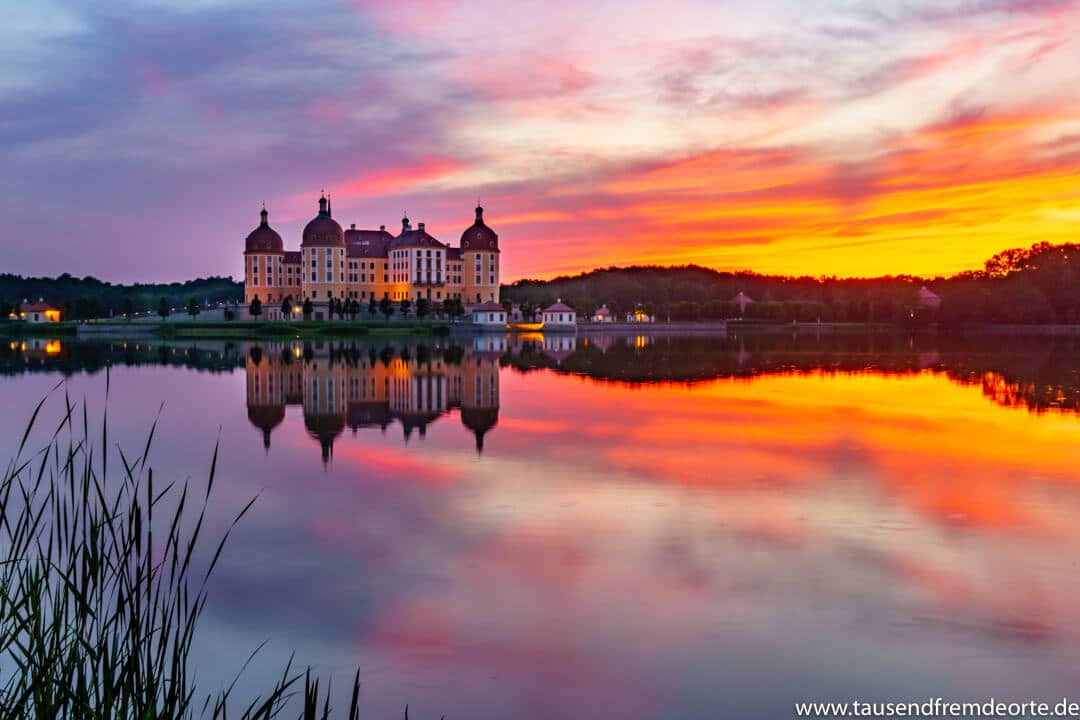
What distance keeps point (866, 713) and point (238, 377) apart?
24047 millimetres

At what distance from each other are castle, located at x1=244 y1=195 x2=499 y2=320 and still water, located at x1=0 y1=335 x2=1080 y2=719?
5766cm

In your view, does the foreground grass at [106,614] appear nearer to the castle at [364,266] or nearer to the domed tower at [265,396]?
the domed tower at [265,396]

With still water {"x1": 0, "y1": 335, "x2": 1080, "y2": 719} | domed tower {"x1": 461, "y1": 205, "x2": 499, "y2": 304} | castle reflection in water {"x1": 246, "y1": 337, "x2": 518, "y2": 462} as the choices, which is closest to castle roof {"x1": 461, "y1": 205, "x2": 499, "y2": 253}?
domed tower {"x1": 461, "y1": 205, "x2": 499, "y2": 304}

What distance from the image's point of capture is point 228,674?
5305mm

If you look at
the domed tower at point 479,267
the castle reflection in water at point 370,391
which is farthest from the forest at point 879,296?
the castle reflection in water at point 370,391

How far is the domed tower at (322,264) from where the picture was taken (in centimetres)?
7462

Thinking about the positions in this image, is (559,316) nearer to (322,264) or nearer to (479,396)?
(322,264)

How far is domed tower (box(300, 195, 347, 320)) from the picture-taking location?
74625mm

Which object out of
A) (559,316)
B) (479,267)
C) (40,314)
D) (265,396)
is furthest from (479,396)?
(40,314)

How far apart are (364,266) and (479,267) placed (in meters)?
9.94

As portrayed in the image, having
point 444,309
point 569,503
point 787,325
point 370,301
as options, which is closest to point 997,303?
point 787,325

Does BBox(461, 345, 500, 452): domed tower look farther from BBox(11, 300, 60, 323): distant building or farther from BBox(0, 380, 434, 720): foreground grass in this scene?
BBox(11, 300, 60, 323): distant building

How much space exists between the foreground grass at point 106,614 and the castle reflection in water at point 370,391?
561cm

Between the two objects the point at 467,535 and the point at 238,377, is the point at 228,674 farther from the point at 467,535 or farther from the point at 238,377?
the point at 238,377
